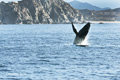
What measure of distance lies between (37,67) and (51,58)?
24.2 ft

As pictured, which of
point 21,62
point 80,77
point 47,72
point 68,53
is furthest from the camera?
point 68,53

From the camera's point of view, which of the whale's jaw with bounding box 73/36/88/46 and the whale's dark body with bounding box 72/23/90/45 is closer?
the whale's dark body with bounding box 72/23/90/45

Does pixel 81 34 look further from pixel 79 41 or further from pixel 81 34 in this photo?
pixel 79 41

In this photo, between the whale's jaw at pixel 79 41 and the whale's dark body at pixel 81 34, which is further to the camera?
the whale's jaw at pixel 79 41

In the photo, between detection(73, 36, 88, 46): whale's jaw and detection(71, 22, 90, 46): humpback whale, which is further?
detection(73, 36, 88, 46): whale's jaw

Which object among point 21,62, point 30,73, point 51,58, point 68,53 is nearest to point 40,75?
point 30,73

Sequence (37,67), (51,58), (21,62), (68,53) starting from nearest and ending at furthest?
(37,67) < (21,62) < (51,58) < (68,53)

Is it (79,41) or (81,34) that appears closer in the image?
(81,34)

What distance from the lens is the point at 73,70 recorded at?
115 feet

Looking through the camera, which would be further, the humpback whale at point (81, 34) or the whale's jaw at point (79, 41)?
the whale's jaw at point (79, 41)

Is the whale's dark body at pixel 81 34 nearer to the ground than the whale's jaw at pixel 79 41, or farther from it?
farther from it

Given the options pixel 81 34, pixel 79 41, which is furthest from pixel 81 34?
pixel 79 41

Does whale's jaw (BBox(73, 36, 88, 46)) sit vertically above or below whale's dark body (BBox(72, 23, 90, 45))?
below

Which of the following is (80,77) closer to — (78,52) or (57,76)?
(57,76)
